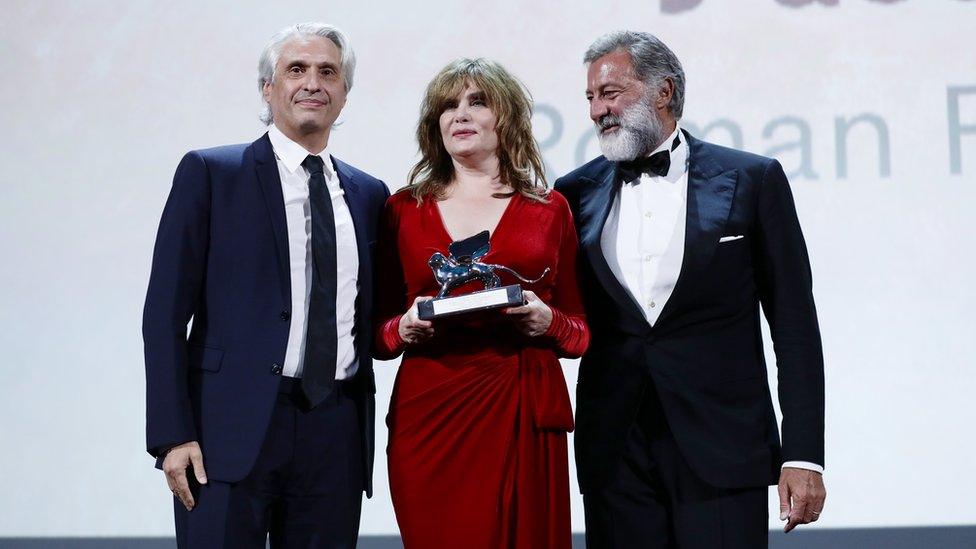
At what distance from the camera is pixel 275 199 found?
2.26 meters

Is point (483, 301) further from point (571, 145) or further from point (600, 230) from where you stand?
point (571, 145)

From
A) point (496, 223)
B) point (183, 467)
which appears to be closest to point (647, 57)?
point (496, 223)

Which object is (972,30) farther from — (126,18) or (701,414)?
(126,18)

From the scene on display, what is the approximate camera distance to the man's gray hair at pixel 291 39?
2422 millimetres

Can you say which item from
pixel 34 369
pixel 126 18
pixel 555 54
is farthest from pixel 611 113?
pixel 34 369

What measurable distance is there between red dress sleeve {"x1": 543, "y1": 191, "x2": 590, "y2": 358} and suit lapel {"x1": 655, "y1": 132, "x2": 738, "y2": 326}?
168 mm

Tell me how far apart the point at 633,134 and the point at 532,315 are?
1.72 ft

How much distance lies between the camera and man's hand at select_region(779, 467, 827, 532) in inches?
87.6

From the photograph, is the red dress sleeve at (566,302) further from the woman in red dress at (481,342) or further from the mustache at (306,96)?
the mustache at (306,96)

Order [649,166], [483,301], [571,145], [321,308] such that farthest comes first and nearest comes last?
[571,145] < [649,166] < [321,308] < [483,301]

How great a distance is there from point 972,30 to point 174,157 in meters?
2.68

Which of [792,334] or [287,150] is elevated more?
[287,150]

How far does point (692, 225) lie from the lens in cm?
231

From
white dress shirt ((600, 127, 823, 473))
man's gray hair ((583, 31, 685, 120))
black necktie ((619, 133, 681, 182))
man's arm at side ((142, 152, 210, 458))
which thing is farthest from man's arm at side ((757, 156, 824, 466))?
man's arm at side ((142, 152, 210, 458))
